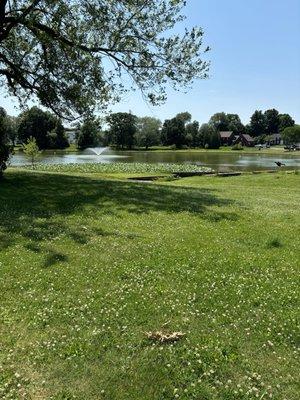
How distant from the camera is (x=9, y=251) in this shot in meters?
11.6

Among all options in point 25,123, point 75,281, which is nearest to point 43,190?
point 75,281

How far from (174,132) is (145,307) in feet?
588

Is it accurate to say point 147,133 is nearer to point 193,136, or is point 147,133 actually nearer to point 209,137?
point 193,136

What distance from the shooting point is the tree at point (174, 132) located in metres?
186

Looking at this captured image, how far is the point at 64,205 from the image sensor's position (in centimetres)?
1820

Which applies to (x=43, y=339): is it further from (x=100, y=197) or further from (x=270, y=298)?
(x=100, y=197)

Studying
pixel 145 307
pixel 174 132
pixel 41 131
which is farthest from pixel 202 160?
pixel 145 307

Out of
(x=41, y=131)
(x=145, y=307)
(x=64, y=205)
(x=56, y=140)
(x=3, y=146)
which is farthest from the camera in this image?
(x=56, y=140)

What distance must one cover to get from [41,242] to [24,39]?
20.9 metres

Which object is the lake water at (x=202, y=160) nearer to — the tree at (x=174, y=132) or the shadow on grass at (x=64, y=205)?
the shadow on grass at (x=64, y=205)

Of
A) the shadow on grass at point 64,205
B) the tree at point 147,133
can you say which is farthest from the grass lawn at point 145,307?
the tree at point 147,133

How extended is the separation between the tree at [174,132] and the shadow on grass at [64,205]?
162 meters

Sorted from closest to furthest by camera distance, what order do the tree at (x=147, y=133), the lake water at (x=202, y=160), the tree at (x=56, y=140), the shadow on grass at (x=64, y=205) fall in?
the shadow on grass at (x=64, y=205) → the lake water at (x=202, y=160) → the tree at (x=56, y=140) → the tree at (x=147, y=133)

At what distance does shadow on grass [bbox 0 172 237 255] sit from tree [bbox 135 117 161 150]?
158 m
